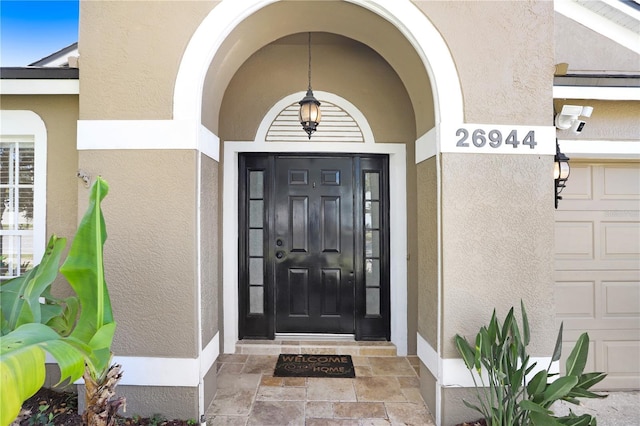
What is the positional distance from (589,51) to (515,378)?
4.45m

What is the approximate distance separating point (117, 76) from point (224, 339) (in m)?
3.46

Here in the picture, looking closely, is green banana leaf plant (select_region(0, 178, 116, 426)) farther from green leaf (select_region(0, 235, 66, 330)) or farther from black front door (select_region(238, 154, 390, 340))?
black front door (select_region(238, 154, 390, 340))

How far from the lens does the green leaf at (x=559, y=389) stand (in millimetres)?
2637

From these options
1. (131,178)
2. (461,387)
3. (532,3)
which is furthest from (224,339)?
(532,3)

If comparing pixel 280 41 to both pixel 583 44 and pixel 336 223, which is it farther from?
pixel 583 44

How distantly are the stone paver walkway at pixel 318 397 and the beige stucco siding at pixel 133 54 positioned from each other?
2.97 meters

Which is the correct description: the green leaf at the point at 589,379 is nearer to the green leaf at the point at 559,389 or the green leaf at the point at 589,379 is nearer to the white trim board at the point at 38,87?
the green leaf at the point at 559,389

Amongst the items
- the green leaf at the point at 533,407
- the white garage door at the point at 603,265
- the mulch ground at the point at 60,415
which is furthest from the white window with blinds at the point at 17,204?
the white garage door at the point at 603,265

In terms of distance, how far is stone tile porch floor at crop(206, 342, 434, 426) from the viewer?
3.41m

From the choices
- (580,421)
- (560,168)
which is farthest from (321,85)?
(580,421)

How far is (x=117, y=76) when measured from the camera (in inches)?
130

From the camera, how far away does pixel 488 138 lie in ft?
10.8

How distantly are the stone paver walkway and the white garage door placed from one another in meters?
2.05

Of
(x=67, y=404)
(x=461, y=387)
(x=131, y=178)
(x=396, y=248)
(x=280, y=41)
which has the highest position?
(x=280, y=41)
